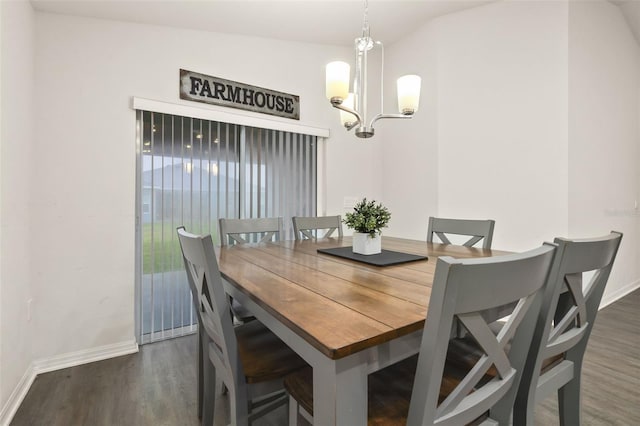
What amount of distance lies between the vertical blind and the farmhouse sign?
19 centimetres

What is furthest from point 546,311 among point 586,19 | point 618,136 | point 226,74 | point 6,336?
point 618,136

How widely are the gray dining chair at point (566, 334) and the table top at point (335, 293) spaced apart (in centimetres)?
37

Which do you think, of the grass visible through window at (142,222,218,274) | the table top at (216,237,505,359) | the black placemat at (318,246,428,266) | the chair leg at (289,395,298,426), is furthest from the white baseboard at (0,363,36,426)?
the black placemat at (318,246,428,266)

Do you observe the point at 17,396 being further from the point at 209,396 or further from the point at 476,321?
the point at 476,321

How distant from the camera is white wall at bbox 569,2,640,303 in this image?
2.77m

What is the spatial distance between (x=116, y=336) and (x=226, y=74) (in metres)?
2.30

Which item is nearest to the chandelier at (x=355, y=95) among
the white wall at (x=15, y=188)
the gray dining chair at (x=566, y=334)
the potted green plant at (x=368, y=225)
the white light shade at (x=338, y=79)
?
the white light shade at (x=338, y=79)

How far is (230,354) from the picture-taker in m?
1.09

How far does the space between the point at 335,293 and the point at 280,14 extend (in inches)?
99.1

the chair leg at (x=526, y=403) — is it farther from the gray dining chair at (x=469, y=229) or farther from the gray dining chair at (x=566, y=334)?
the gray dining chair at (x=469, y=229)

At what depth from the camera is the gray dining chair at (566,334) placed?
96cm

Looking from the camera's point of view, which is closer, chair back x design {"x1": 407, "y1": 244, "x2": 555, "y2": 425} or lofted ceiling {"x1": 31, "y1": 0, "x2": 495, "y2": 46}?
chair back x design {"x1": 407, "y1": 244, "x2": 555, "y2": 425}

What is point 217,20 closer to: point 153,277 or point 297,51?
point 297,51

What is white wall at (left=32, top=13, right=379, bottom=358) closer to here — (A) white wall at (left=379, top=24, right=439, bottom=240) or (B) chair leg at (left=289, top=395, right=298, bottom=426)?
(B) chair leg at (left=289, top=395, right=298, bottom=426)
